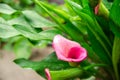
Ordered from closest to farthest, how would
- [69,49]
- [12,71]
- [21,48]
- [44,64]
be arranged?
[69,49]
[44,64]
[21,48]
[12,71]

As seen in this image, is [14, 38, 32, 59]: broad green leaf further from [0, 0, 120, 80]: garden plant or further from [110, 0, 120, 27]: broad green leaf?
[110, 0, 120, 27]: broad green leaf

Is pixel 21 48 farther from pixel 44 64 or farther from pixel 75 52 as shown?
pixel 75 52

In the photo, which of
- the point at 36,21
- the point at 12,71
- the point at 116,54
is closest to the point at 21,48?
the point at 36,21

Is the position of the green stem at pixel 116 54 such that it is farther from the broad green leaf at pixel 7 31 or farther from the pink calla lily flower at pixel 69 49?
the broad green leaf at pixel 7 31

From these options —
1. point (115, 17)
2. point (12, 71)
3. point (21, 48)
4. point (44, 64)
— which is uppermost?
point (115, 17)

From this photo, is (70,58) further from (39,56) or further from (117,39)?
(39,56)

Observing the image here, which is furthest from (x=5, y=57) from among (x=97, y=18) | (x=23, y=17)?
(x=97, y=18)

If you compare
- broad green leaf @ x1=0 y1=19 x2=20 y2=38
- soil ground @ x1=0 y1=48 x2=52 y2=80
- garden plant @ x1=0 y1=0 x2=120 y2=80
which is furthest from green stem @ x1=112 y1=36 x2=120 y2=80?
soil ground @ x1=0 y1=48 x2=52 y2=80
